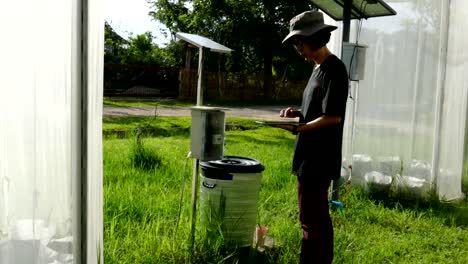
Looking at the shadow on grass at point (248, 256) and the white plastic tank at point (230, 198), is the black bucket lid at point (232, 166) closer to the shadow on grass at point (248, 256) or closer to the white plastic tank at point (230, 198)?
the white plastic tank at point (230, 198)

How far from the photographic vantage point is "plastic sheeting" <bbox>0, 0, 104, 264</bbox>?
187cm

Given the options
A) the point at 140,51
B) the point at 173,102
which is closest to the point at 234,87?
the point at 173,102

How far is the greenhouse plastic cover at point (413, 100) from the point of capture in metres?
5.35

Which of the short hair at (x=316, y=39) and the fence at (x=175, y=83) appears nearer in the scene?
the short hair at (x=316, y=39)

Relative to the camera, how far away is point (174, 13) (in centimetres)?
2600

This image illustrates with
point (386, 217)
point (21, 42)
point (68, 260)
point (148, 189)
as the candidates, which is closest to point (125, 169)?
point (148, 189)

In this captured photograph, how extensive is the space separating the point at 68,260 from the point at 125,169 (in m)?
3.34

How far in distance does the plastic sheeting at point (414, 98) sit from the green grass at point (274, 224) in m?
0.43

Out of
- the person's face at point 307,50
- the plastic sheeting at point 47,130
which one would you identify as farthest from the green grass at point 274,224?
the person's face at point 307,50

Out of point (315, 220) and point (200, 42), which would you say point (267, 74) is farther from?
point (315, 220)

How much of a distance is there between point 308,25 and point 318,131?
0.65m

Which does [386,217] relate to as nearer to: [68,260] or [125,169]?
[125,169]

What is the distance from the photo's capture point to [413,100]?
17.8 feet

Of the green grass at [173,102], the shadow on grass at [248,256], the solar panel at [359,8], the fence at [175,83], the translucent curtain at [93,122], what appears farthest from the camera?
the fence at [175,83]
